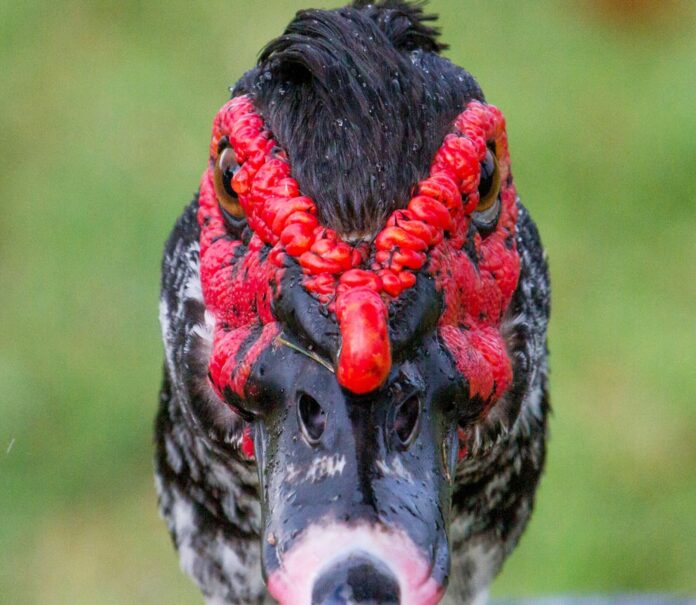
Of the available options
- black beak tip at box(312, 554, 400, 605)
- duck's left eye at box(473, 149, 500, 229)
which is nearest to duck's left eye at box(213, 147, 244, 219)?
duck's left eye at box(473, 149, 500, 229)

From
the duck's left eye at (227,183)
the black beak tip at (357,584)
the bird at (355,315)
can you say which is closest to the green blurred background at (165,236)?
the bird at (355,315)

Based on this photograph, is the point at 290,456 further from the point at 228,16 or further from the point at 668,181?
the point at 228,16

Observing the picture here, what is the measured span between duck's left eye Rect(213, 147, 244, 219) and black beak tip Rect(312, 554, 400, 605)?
0.72 m

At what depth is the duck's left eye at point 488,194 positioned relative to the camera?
2.38m

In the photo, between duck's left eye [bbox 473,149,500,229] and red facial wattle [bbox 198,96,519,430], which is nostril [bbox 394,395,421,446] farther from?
duck's left eye [bbox 473,149,500,229]

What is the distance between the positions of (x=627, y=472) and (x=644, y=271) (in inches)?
Answer: 38.9

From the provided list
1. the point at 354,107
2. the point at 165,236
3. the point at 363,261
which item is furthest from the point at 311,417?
the point at 165,236

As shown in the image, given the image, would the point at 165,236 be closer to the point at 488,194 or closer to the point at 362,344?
the point at 488,194

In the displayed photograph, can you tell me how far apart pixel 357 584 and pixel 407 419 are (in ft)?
0.86

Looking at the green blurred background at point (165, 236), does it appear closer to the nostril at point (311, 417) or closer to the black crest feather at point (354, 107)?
the black crest feather at point (354, 107)

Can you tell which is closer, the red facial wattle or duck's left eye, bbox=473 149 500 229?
the red facial wattle

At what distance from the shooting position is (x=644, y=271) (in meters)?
5.56

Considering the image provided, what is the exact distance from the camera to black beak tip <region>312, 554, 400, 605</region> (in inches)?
72.5

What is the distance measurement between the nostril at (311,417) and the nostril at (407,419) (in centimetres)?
10
